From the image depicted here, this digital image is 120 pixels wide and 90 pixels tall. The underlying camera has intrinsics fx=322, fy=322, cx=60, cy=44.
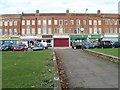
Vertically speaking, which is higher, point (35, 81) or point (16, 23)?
point (16, 23)

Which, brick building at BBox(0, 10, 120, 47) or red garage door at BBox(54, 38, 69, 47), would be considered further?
brick building at BBox(0, 10, 120, 47)

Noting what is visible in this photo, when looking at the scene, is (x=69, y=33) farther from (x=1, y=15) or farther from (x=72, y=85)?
(x=72, y=85)

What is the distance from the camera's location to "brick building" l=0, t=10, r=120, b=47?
10831cm

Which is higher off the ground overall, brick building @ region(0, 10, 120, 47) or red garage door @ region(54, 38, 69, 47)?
brick building @ region(0, 10, 120, 47)

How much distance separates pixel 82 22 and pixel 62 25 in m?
7.13

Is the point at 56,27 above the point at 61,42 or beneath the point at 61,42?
above

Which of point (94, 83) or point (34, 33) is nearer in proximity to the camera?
point (94, 83)

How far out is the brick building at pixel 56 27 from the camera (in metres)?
108

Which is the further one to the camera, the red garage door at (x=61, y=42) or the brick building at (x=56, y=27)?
the brick building at (x=56, y=27)

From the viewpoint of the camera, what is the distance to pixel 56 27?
108562 mm

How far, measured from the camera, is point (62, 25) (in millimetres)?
108812

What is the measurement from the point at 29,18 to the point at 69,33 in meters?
14.8

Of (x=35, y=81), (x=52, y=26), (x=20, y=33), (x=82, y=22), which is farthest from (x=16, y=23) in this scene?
(x=35, y=81)

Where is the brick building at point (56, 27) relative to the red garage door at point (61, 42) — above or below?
above
